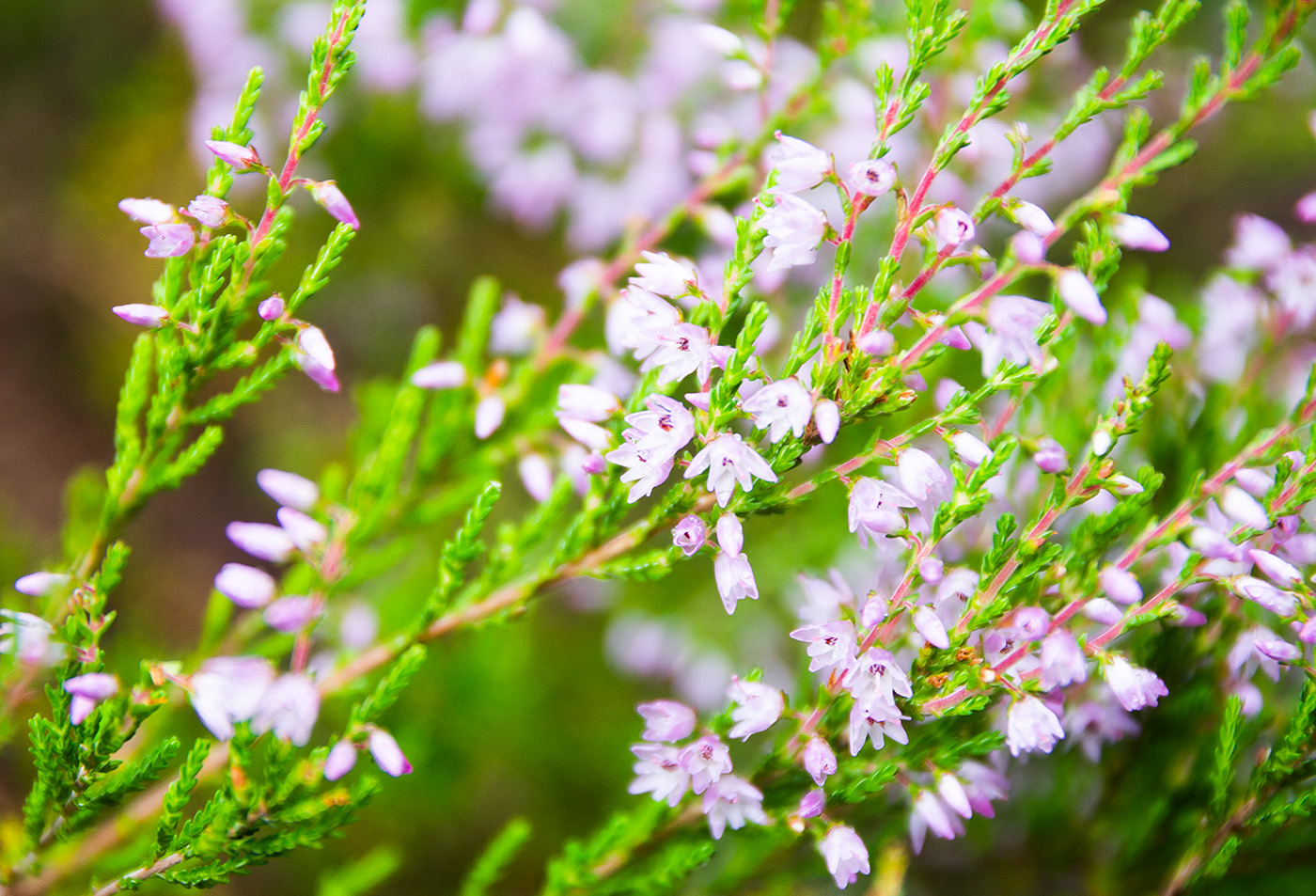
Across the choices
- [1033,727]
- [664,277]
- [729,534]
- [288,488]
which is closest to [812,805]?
[1033,727]

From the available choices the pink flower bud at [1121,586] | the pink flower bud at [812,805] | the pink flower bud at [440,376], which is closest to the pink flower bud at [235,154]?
the pink flower bud at [440,376]

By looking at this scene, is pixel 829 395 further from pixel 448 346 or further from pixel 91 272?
pixel 91 272

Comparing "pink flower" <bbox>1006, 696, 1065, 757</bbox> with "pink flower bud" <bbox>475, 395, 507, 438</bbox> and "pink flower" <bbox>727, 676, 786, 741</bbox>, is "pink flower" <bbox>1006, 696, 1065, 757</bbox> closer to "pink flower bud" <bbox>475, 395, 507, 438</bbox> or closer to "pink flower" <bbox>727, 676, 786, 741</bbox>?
"pink flower" <bbox>727, 676, 786, 741</bbox>

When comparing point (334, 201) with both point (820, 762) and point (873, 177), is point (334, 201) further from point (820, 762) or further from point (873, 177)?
point (820, 762)

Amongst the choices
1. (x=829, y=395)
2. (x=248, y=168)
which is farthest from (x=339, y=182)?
(x=829, y=395)

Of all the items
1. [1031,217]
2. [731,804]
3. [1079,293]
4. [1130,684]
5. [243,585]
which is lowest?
[731,804]

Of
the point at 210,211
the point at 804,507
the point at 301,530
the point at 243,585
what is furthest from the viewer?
the point at 804,507
